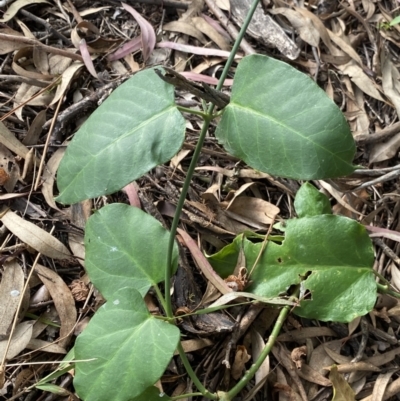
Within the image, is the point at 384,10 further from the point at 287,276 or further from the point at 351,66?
the point at 287,276

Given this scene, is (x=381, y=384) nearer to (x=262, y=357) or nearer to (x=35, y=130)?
(x=262, y=357)

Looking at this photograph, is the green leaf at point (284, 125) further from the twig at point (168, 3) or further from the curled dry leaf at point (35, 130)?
the twig at point (168, 3)

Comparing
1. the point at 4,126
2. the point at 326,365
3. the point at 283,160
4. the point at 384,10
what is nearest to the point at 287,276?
the point at 326,365

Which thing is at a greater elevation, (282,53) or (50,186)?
(282,53)

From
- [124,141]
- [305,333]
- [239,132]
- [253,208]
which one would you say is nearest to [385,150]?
[253,208]

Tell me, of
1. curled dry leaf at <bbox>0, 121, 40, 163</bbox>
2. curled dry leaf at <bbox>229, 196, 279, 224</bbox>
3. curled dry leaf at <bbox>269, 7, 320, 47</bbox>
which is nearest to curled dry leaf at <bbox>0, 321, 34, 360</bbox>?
curled dry leaf at <bbox>0, 121, 40, 163</bbox>

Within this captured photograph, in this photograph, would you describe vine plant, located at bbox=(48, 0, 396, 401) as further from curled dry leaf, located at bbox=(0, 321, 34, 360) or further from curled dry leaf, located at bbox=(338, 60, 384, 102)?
curled dry leaf, located at bbox=(338, 60, 384, 102)
